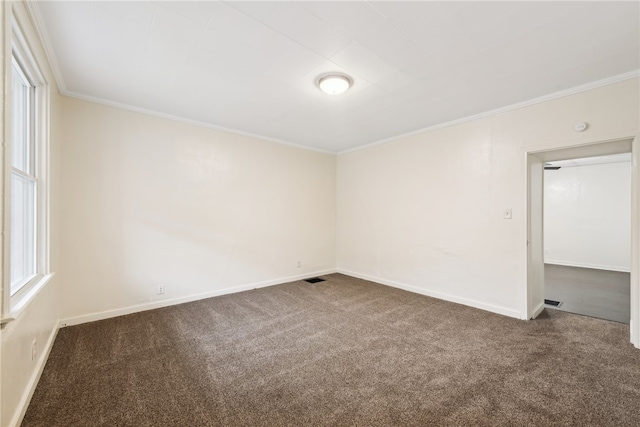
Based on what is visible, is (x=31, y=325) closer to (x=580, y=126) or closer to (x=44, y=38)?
(x=44, y=38)

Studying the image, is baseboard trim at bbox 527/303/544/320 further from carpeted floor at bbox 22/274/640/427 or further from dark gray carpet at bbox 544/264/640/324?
dark gray carpet at bbox 544/264/640/324

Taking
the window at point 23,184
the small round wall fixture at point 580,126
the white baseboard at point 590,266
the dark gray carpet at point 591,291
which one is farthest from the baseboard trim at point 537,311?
the window at point 23,184

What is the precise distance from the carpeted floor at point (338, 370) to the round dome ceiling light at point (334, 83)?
2.49 meters

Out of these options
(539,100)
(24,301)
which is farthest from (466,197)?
(24,301)

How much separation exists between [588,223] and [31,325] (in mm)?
9280

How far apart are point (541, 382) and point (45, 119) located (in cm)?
459

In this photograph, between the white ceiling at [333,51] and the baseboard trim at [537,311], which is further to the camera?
the baseboard trim at [537,311]

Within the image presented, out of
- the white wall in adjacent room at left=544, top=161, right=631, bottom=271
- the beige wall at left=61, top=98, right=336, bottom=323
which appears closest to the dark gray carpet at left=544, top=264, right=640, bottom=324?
the white wall in adjacent room at left=544, top=161, right=631, bottom=271

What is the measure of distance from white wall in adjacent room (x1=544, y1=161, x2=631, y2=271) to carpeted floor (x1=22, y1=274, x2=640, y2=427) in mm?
4266

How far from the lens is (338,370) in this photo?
215 cm

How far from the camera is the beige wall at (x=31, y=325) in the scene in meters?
1.42

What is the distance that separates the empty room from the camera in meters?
1.76

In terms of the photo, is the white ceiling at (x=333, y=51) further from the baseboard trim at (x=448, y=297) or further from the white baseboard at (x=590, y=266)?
the white baseboard at (x=590, y=266)

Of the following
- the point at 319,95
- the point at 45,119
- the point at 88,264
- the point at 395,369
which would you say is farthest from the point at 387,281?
the point at 45,119
